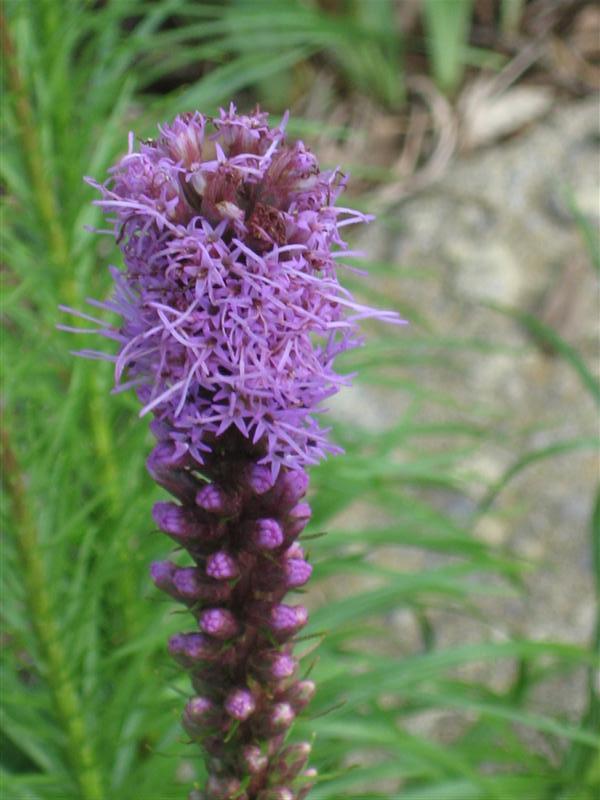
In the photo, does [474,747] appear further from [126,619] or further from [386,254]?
[386,254]

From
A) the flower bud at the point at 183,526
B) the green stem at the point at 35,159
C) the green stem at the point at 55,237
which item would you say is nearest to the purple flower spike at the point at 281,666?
the flower bud at the point at 183,526

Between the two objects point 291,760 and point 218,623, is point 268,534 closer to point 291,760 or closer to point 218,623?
point 218,623

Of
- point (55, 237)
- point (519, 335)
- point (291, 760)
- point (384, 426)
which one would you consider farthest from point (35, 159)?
point (519, 335)

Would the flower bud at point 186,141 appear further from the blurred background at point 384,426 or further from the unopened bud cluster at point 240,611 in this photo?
the blurred background at point 384,426

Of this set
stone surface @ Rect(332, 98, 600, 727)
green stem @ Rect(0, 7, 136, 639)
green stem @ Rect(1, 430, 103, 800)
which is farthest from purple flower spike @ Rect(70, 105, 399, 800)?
stone surface @ Rect(332, 98, 600, 727)

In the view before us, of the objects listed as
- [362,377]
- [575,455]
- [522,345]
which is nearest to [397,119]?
[522,345]

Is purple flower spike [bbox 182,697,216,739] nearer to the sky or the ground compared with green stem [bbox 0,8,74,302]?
nearer to the ground

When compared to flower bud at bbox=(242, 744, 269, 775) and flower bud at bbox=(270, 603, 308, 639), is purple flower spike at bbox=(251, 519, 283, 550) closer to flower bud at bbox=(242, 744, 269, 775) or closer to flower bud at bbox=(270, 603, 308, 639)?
flower bud at bbox=(270, 603, 308, 639)
